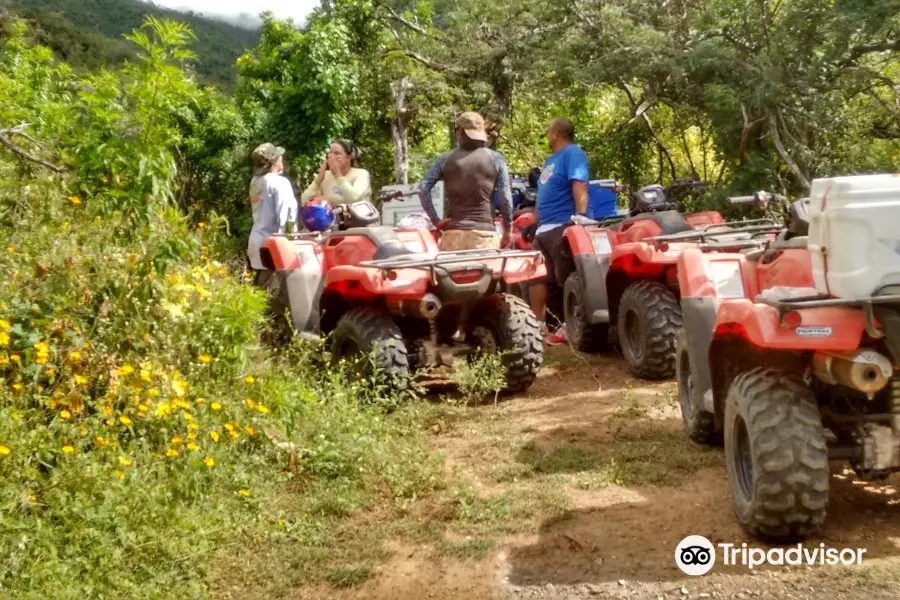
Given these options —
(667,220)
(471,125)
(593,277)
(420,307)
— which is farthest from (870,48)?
(420,307)

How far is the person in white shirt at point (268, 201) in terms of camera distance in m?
8.38

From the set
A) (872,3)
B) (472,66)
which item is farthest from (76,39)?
(872,3)

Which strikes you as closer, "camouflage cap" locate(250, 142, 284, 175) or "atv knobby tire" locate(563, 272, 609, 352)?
"atv knobby tire" locate(563, 272, 609, 352)

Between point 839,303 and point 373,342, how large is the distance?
3206mm

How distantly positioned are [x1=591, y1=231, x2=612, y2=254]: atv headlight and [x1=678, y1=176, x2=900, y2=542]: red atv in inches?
128

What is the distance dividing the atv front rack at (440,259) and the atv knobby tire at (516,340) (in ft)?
0.96

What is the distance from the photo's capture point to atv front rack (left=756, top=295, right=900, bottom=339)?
353cm

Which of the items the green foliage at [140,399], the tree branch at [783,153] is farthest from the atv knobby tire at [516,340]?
the tree branch at [783,153]

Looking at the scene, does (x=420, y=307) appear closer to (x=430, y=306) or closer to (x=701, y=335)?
(x=430, y=306)

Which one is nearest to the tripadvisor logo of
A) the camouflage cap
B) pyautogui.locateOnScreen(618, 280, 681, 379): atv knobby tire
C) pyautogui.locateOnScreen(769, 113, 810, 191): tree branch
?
pyautogui.locateOnScreen(618, 280, 681, 379): atv knobby tire

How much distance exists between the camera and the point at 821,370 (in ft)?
13.0

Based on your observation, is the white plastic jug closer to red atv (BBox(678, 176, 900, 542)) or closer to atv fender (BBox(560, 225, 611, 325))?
red atv (BBox(678, 176, 900, 542))

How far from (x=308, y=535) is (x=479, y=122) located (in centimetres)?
387

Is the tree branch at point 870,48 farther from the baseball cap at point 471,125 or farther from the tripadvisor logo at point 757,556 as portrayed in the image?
the tripadvisor logo at point 757,556
